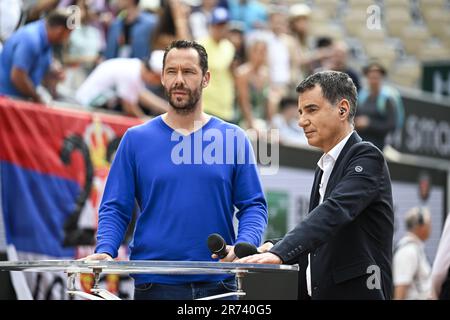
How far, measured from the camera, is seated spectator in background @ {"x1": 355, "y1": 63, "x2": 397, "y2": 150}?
13.7 m

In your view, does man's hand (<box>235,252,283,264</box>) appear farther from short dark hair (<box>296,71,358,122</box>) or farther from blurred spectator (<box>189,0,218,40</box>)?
blurred spectator (<box>189,0,218,40</box>)

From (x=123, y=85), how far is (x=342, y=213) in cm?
669

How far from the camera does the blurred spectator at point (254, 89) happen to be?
43.7ft

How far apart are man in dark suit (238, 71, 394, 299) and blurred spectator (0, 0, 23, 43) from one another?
17.8 ft

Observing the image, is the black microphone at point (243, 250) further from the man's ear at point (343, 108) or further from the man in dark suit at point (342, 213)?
the man's ear at point (343, 108)

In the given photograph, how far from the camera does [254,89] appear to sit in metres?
13.8

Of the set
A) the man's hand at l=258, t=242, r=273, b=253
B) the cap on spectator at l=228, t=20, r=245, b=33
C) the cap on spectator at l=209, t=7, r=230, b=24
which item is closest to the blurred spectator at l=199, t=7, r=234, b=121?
the cap on spectator at l=209, t=7, r=230, b=24

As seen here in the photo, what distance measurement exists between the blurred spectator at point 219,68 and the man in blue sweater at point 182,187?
269 inches

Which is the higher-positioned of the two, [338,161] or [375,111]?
[375,111]

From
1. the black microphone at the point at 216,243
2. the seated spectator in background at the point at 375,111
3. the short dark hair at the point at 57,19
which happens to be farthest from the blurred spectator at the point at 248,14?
the black microphone at the point at 216,243

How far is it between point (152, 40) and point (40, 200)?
280 cm

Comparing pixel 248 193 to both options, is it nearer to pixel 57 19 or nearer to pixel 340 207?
pixel 340 207

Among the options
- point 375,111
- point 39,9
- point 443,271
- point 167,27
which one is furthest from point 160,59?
point 443,271
